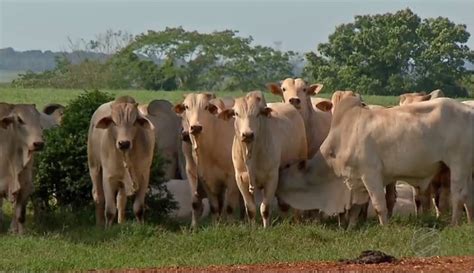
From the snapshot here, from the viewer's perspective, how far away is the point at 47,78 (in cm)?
5516

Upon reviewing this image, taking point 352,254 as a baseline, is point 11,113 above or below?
above

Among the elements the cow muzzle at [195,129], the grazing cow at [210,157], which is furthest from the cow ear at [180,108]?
the cow muzzle at [195,129]

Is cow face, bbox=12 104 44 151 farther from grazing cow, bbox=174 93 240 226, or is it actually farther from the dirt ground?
the dirt ground

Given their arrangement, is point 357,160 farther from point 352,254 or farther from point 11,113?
point 11,113

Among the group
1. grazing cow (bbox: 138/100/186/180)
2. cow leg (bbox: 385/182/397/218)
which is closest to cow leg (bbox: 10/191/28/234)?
grazing cow (bbox: 138/100/186/180)

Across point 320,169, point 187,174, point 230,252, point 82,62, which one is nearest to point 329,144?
point 320,169

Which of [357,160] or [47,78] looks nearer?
[357,160]

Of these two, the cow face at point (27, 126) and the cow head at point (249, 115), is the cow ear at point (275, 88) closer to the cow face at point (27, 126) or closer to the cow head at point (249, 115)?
the cow head at point (249, 115)

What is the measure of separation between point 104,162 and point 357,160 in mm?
2912

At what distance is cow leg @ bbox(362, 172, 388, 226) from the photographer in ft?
42.1

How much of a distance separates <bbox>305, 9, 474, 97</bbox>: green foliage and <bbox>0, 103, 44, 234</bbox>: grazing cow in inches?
1063

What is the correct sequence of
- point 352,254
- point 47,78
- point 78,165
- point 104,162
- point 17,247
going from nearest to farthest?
point 352,254 → point 17,247 → point 104,162 → point 78,165 → point 47,78

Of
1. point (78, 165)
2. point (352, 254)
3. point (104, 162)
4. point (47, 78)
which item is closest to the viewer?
point (352, 254)

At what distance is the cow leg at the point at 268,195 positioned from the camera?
12781 mm
